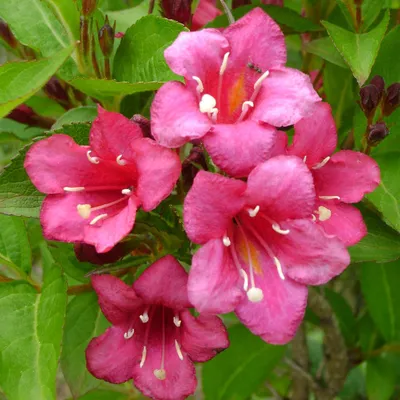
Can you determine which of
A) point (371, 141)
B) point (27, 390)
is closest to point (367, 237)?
point (371, 141)

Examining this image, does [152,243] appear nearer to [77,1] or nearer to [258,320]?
[258,320]

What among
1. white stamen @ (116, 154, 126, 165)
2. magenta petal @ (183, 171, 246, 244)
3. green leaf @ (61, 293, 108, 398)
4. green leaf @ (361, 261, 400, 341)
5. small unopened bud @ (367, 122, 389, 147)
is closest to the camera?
magenta petal @ (183, 171, 246, 244)

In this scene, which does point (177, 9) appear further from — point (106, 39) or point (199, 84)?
point (199, 84)

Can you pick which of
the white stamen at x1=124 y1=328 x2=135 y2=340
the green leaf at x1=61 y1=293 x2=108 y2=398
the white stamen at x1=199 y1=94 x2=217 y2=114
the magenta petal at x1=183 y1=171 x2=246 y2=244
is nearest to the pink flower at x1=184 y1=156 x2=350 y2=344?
the magenta petal at x1=183 y1=171 x2=246 y2=244

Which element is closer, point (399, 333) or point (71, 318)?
point (71, 318)

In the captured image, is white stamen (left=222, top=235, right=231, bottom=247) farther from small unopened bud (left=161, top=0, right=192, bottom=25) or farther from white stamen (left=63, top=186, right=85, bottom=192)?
small unopened bud (left=161, top=0, right=192, bottom=25)

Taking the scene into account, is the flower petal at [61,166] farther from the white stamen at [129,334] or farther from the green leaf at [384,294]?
the green leaf at [384,294]

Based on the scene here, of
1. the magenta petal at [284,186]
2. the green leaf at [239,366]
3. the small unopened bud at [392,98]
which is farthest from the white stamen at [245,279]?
the green leaf at [239,366]
